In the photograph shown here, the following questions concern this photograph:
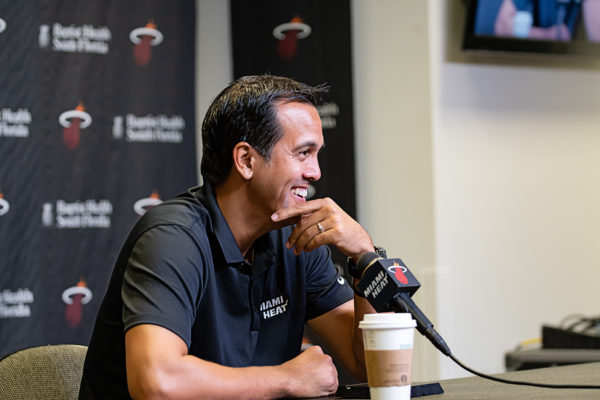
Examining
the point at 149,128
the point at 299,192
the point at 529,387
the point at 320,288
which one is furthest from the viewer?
the point at 149,128

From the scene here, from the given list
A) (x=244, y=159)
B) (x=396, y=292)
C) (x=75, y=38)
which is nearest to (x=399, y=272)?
(x=396, y=292)

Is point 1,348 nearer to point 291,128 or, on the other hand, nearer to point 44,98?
point 44,98

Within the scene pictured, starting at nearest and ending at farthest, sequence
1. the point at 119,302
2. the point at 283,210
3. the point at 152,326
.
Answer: the point at 152,326 → the point at 119,302 → the point at 283,210

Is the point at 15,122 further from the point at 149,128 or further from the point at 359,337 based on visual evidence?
the point at 359,337

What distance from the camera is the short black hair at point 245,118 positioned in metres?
1.77

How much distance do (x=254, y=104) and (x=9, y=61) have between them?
1920mm

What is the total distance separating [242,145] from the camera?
70.4 inches

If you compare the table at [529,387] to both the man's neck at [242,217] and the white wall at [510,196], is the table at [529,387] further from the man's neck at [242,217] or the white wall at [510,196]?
the white wall at [510,196]

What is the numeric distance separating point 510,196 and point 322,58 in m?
1.09

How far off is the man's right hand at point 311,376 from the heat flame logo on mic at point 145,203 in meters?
2.25

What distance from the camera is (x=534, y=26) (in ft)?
11.6

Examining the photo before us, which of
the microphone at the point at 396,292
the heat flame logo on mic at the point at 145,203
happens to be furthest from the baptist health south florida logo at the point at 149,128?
the microphone at the point at 396,292

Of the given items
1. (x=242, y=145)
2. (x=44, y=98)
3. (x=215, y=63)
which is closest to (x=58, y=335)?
(x=44, y=98)

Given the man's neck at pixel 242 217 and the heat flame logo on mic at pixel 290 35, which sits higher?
the heat flame logo on mic at pixel 290 35
